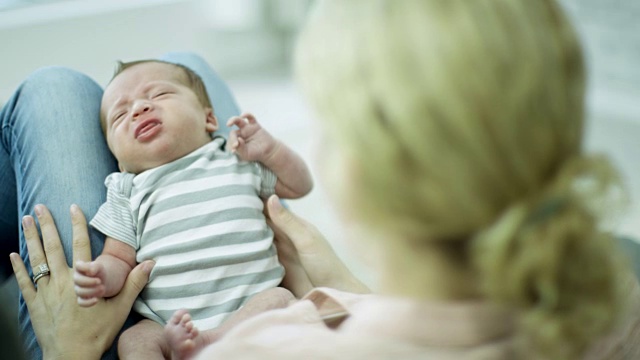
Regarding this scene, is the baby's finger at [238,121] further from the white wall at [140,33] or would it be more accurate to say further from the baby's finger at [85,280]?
the white wall at [140,33]

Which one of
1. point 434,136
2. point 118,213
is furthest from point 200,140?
point 434,136

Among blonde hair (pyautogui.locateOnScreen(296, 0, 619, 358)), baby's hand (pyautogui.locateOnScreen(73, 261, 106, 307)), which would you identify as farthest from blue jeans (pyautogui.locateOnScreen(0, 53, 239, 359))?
blonde hair (pyautogui.locateOnScreen(296, 0, 619, 358))

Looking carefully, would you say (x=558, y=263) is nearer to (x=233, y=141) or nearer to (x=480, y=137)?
(x=480, y=137)

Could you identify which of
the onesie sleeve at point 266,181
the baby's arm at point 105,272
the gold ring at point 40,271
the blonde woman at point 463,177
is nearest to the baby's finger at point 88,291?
the baby's arm at point 105,272

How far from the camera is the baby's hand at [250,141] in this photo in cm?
149

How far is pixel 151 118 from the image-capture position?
1463mm

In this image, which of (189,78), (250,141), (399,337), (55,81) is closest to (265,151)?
(250,141)

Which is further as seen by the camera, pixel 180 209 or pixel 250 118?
pixel 250 118

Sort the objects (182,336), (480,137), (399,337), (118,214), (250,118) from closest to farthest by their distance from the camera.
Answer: (480,137) → (399,337) → (182,336) → (118,214) → (250,118)

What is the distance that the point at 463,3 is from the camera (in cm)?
71

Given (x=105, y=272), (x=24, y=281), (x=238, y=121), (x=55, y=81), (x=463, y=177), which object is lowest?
(x=24, y=281)

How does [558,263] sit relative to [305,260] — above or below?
above

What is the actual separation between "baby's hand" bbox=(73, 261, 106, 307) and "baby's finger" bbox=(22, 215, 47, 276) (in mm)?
122

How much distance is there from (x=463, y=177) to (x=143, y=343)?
774mm
